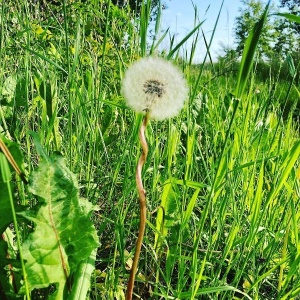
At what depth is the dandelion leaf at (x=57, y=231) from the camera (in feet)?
2.28

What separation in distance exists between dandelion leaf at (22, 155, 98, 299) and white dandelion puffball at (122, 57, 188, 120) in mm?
171

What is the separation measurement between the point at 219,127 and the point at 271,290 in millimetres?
597

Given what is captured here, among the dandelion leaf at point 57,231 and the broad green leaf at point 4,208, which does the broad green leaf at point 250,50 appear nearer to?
the dandelion leaf at point 57,231

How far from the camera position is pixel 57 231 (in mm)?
738

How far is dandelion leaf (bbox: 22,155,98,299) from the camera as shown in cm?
70

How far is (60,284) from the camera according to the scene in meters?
0.74

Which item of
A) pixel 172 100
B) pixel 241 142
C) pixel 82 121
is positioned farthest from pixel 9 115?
pixel 172 100

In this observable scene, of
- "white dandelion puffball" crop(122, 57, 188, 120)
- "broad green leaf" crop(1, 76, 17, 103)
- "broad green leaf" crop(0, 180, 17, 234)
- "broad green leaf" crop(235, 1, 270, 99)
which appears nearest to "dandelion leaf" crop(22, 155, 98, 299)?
"broad green leaf" crop(0, 180, 17, 234)

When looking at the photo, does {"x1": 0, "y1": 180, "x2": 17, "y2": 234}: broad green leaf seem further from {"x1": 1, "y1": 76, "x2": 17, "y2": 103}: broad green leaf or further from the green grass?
{"x1": 1, "y1": 76, "x2": 17, "y2": 103}: broad green leaf

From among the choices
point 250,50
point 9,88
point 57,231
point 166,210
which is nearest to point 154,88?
point 250,50

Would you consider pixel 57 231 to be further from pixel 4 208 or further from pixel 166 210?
pixel 166 210

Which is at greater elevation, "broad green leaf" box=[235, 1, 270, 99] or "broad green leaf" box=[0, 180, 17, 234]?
"broad green leaf" box=[235, 1, 270, 99]

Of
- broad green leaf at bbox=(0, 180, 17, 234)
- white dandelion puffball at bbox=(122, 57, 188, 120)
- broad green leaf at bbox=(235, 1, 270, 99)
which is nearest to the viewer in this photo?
broad green leaf at bbox=(235, 1, 270, 99)

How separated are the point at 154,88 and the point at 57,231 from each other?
31 cm
